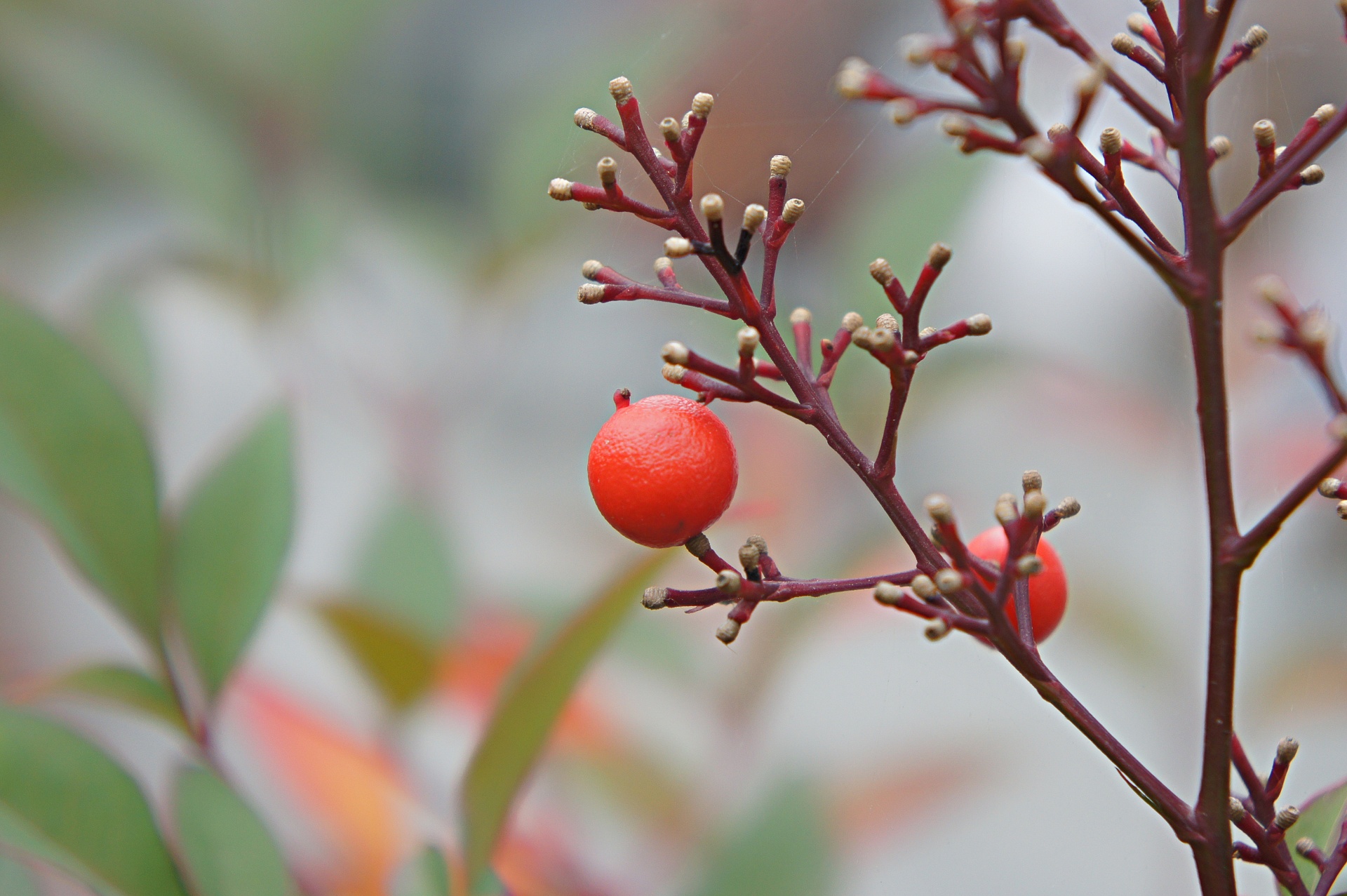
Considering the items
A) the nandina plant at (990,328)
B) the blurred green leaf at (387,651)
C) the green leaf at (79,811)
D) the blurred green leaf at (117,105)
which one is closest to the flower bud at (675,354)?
the nandina plant at (990,328)

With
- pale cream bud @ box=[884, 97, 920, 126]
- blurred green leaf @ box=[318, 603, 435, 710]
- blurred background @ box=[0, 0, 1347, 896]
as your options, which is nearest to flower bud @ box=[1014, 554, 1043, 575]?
pale cream bud @ box=[884, 97, 920, 126]

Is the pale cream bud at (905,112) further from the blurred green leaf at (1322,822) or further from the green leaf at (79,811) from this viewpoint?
the green leaf at (79,811)

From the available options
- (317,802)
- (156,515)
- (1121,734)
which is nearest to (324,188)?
(156,515)

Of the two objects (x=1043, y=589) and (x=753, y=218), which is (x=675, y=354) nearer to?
(x=753, y=218)

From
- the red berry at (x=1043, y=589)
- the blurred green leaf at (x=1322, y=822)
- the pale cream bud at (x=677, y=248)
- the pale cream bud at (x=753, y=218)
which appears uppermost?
the pale cream bud at (x=753, y=218)

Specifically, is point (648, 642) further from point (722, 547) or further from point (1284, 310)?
point (1284, 310)

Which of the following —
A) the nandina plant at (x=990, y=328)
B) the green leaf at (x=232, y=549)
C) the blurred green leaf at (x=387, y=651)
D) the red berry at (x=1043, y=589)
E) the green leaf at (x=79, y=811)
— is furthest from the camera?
the blurred green leaf at (x=387, y=651)
